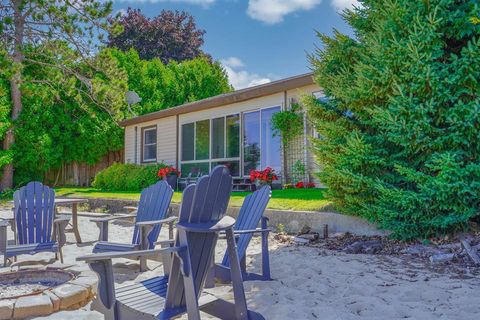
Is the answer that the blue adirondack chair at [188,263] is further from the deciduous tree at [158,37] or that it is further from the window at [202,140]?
the deciduous tree at [158,37]

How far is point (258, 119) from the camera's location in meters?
11.3

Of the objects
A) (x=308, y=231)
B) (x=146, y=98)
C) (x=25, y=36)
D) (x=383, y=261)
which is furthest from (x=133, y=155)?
(x=383, y=261)

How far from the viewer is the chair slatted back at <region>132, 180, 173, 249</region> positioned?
14.2 ft

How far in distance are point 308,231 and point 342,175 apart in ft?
3.90

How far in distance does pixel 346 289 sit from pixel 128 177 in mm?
11140

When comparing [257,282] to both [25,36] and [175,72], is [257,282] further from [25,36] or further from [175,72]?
[175,72]

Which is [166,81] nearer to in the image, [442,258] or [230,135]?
[230,135]

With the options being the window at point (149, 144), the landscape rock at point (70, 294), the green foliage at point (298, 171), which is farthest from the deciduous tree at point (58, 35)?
the landscape rock at point (70, 294)

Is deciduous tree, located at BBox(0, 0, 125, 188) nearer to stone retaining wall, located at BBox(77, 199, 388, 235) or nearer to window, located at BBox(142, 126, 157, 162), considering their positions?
window, located at BBox(142, 126, 157, 162)

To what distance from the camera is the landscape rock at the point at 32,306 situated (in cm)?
269

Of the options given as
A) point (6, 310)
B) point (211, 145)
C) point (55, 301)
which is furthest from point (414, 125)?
point (211, 145)

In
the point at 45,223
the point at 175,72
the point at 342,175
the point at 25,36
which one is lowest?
the point at 45,223

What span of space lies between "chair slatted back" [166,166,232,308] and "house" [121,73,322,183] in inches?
272

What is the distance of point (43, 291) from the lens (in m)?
2.95
